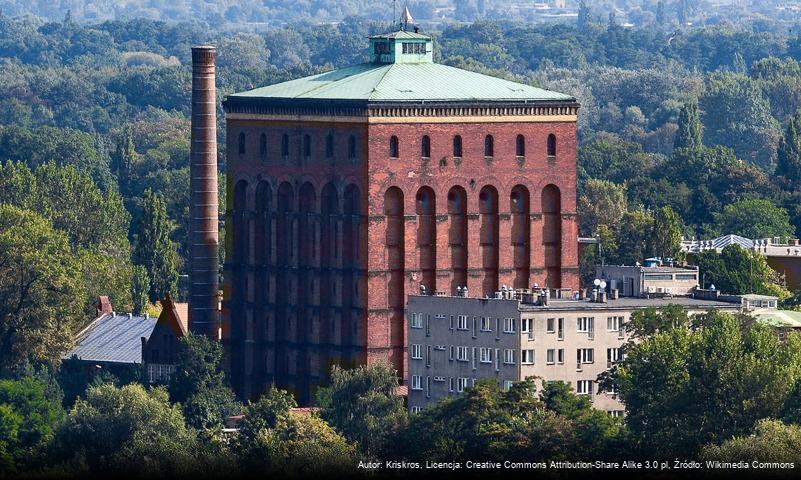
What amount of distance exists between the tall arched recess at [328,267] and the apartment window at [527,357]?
12.1 meters

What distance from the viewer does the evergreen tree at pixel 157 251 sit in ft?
547

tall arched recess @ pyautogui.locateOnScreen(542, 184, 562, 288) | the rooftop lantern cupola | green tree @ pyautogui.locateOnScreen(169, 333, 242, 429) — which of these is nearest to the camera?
green tree @ pyautogui.locateOnScreen(169, 333, 242, 429)

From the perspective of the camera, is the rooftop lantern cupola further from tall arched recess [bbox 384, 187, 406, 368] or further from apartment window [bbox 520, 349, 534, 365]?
apartment window [bbox 520, 349, 534, 365]

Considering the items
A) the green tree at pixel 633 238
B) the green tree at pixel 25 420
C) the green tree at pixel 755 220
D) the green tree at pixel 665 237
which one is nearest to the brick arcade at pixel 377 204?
the green tree at pixel 25 420

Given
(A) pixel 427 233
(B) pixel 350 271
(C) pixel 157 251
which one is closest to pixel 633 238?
(C) pixel 157 251

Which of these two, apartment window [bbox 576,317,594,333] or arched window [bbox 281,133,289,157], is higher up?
arched window [bbox 281,133,289,157]

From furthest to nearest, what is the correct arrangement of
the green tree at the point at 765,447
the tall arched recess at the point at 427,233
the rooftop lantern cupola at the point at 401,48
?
the rooftop lantern cupola at the point at 401,48, the tall arched recess at the point at 427,233, the green tree at the point at 765,447

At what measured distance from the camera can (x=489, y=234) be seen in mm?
133500

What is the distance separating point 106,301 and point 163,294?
38.9 ft

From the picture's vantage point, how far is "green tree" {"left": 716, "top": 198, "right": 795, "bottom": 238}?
181250mm

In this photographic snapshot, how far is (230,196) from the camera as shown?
445 feet

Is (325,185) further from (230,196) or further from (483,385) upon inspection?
(483,385)

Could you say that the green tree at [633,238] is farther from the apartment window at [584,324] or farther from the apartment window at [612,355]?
the apartment window at [584,324]

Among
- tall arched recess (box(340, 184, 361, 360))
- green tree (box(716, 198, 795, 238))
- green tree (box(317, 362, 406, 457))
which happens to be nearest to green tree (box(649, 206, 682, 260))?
green tree (box(716, 198, 795, 238))
